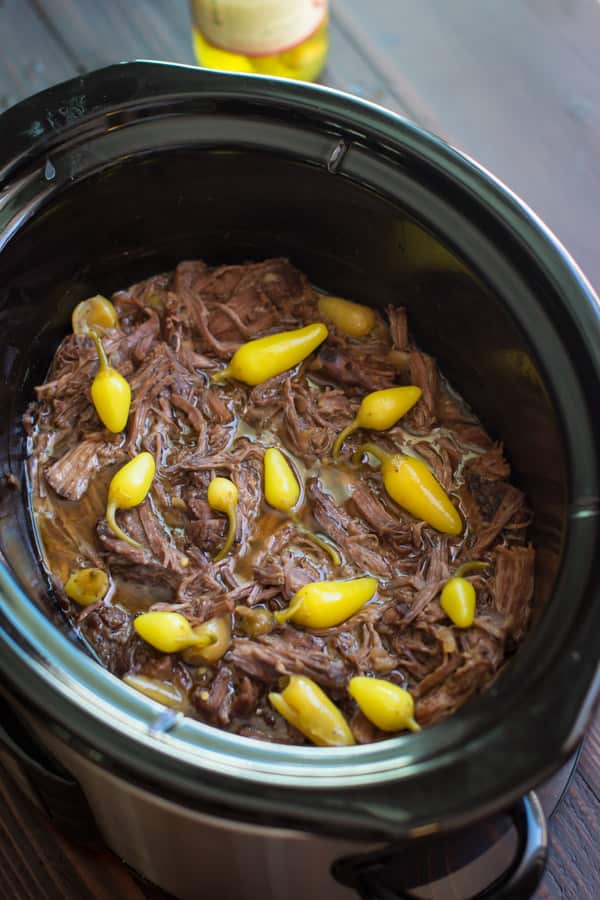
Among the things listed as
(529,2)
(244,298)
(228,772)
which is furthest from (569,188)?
(228,772)

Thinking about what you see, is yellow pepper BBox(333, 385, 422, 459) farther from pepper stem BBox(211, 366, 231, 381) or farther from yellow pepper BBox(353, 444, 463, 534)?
pepper stem BBox(211, 366, 231, 381)

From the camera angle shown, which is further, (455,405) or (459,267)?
(455,405)

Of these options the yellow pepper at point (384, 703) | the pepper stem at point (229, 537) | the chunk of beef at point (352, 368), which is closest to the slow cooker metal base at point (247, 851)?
the yellow pepper at point (384, 703)

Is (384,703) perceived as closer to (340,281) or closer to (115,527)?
(115,527)

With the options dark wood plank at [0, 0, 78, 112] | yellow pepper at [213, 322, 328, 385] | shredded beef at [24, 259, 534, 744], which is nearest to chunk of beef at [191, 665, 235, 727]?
shredded beef at [24, 259, 534, 744]

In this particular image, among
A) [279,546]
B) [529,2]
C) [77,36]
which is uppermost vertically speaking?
[77,36]

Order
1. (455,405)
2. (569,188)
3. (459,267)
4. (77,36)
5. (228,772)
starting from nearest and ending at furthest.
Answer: (228,772), (459,267), (455,405), (569,188), (77,36)

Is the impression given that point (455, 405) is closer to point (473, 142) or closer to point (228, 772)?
A: point (473, 142)

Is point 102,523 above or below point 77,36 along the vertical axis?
below
